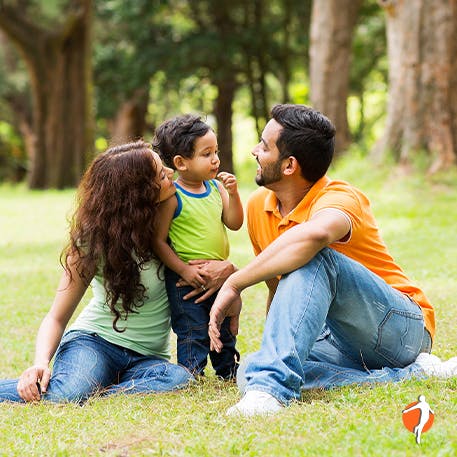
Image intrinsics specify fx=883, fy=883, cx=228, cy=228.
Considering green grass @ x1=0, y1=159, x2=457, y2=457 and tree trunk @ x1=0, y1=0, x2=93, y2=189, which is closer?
green grass @ x1=0, y1=159, x2=457, y2=457

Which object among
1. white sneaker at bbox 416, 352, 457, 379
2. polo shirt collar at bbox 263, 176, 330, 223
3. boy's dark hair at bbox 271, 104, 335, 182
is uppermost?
boy's dark hair at bbox 271, 104, 335, 182

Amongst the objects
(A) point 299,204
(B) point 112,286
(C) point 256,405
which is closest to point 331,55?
(A) point 299,204

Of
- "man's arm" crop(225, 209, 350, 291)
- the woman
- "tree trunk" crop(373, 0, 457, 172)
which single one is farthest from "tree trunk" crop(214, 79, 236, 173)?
"man's arm" crop(225, 209, 350, 291)

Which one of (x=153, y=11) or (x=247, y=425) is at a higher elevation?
(x=153, y=11)

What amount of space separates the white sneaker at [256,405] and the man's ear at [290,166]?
110 cm

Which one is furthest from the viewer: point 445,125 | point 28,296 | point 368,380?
point 445,125

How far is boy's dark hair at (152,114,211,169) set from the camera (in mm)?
4375

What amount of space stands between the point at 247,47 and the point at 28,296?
16831 millimetres

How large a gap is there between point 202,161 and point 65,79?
57.0ft

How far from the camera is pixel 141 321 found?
14.3ft

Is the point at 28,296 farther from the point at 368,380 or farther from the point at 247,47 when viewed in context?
the point at 247,47

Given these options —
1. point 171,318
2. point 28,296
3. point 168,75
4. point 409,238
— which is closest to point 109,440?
point 171,318

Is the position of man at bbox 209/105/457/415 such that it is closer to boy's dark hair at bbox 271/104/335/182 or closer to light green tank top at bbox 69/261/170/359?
boy's dark hair at bbox 271/104/335/182

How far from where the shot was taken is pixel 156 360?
14.3 ft
